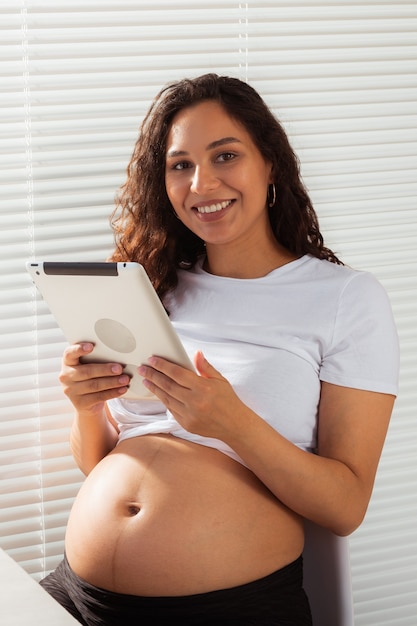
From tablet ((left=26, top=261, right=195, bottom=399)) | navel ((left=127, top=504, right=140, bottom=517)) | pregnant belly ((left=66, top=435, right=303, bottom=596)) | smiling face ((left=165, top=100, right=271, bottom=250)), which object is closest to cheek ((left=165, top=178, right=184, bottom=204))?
smiling face ((left=165, top=100, right=271, bottom=250))

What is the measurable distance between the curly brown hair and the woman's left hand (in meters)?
0.43

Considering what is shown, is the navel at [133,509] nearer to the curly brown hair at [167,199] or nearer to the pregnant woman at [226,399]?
the pregnant woman at [226,399]

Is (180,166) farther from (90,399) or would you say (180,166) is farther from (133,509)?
(133,509)

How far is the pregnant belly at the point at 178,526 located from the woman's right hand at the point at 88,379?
5.2 inches

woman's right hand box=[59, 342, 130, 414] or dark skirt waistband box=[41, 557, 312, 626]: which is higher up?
woman's right hand box=[59, 342, 130, 414]

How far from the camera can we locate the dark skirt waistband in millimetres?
1528

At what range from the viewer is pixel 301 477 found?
157 cm

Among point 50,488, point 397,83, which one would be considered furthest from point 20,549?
point 397,83

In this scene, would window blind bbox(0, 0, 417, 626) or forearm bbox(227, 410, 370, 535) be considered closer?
forearm bbox(227, 410, 370, 535)

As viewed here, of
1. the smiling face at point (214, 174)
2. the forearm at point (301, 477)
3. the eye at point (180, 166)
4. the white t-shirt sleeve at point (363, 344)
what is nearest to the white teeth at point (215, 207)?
the smiling face at point (214, 174)

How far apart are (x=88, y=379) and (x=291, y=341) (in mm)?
380

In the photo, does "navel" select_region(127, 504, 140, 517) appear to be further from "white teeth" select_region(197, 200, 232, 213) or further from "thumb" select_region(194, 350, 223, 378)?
"white teeth" select_region(197, 200, 232, 213)

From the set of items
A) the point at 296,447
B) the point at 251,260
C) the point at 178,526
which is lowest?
the point at 178,526

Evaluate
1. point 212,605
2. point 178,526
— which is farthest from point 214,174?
point 212,605
